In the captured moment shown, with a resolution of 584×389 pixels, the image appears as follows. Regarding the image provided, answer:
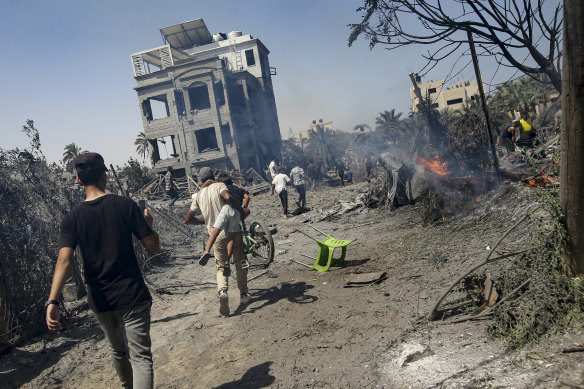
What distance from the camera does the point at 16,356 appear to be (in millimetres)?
4723

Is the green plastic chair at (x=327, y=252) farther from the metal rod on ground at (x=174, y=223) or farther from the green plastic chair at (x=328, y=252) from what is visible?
the metal rod on ground at (x=174, y=223)

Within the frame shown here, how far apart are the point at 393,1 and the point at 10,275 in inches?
244

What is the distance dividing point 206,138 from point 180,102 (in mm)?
3778

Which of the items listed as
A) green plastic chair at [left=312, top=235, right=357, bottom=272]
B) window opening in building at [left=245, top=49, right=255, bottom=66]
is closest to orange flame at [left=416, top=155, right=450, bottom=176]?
green plastic chair at [left=312, top=235, right=357, bottom=272]

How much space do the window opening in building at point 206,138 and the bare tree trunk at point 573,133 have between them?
3200cm

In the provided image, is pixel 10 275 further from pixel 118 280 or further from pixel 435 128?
pixel 435 128

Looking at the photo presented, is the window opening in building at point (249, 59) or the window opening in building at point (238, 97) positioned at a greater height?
the window opening in building at point (249, 59)

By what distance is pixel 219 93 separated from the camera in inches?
1284

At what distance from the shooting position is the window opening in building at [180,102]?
107 ft

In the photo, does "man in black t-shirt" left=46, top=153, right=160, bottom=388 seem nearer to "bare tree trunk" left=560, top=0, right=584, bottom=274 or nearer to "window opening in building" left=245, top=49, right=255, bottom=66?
"bare tree trunk" left=560, top=0, right=584, bottom=274

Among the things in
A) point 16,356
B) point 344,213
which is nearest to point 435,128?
point 344,213

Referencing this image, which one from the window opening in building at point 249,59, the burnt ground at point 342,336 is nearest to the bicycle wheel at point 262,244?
the burnt ground at point 342,336

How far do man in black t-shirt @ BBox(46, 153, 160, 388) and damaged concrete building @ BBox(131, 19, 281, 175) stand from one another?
28.5m

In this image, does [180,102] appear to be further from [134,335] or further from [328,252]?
[134,335]
